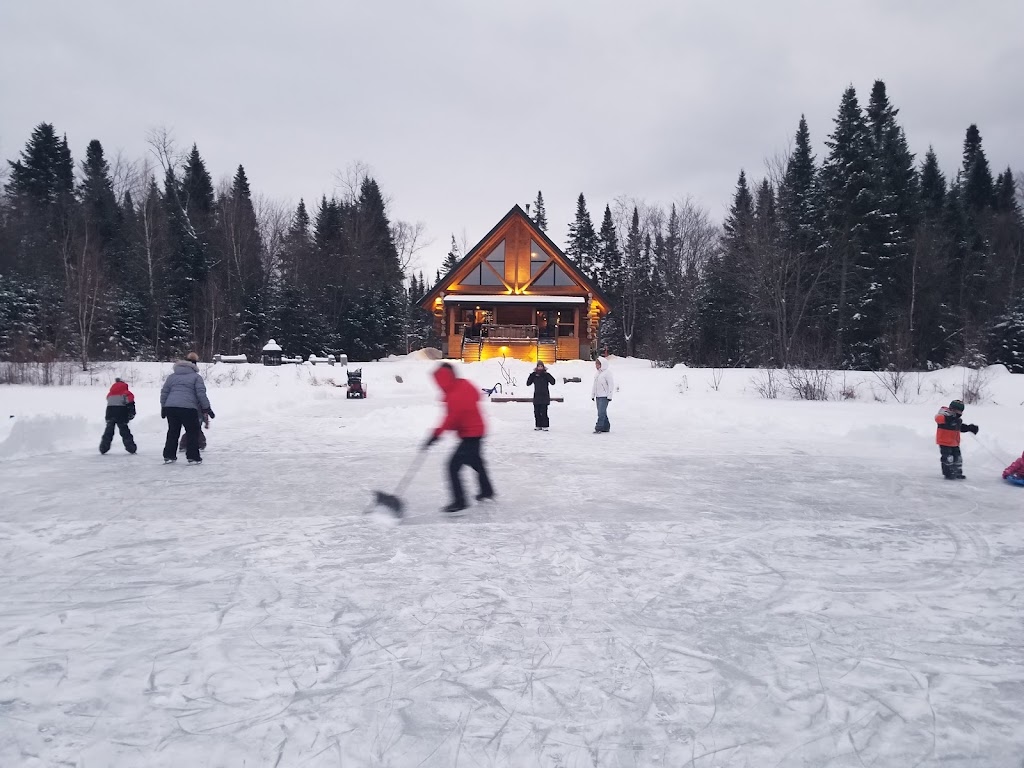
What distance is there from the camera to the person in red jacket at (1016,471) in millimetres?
6723

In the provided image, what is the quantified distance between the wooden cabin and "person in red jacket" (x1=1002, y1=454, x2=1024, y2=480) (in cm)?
2569

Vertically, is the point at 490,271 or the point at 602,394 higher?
the point at 490,271

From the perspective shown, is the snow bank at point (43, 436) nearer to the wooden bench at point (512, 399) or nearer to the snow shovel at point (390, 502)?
the snow shovel at point (390, 502)

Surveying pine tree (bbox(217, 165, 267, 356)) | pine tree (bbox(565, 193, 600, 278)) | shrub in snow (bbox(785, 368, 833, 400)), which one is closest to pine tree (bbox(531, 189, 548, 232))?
pine tree (bbox(565, 193, 600, 278))

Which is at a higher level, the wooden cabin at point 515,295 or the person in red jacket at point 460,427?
the wooden cabin at point 515,295

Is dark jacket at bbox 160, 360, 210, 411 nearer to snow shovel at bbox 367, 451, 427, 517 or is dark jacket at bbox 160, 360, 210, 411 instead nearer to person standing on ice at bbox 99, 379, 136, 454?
person standing on ice at bbox 99, 379, 136, 454

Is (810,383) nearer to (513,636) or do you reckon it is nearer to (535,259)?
(513,636)

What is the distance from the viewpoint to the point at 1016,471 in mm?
6766

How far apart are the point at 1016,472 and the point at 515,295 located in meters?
27.9

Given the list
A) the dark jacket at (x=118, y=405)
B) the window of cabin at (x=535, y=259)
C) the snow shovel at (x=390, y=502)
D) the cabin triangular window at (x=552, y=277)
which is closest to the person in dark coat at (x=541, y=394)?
the snow shovel at (x=390, y=502)

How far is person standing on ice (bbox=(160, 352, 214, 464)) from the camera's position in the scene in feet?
26.2

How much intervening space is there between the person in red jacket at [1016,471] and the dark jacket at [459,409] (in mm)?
6401

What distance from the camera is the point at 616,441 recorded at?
34.3 ft

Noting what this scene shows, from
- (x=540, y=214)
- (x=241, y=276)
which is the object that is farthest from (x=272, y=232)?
(x=540, y=214)
